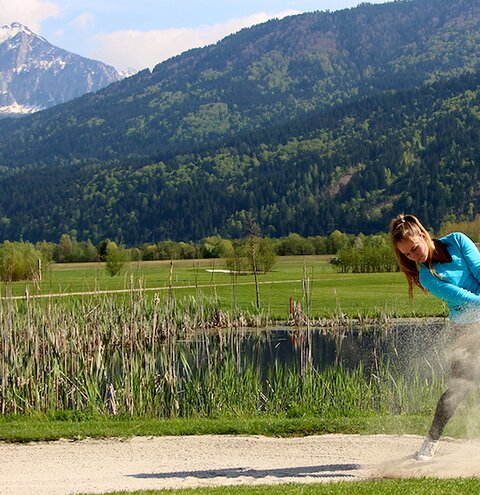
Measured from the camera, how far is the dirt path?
10281 mm

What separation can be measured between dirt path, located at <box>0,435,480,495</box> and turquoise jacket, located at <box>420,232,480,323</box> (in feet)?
6.19

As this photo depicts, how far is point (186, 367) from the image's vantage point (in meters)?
16.6

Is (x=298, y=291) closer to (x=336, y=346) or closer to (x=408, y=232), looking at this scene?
(x=336, y=346)

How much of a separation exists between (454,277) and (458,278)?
5 centimetres

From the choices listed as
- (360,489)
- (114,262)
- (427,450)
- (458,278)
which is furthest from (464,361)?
(114,262)

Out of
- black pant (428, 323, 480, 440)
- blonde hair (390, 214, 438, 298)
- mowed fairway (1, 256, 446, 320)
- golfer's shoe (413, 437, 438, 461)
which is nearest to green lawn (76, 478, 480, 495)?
golfer's shoe (413, 437, 438, 461)

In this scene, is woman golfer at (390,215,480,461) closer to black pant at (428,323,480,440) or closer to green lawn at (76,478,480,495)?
black pant at (428,323,480,440)

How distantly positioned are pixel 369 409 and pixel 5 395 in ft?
21.1

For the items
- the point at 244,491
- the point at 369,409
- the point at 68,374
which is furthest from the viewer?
the point at 68,374

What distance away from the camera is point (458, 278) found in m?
9.44

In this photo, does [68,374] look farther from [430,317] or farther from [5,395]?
[430,317]

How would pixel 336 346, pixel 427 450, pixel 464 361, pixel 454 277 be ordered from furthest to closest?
pixel 336 346 → pixel 427 450 → pixel 464 361 → pixel 454 277

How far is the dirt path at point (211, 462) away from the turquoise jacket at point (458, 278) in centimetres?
189

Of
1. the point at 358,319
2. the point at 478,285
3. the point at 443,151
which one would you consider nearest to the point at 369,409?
the point at 478,285
